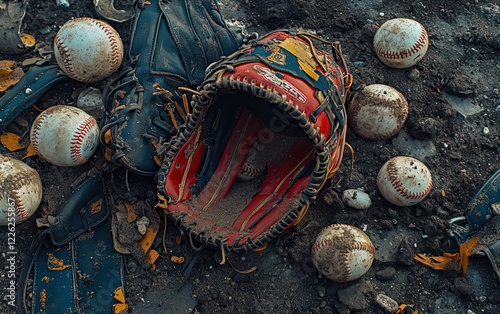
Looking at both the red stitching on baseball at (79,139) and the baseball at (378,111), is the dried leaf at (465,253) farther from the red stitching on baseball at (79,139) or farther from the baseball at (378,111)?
the red stitching on baseball at (79,139)

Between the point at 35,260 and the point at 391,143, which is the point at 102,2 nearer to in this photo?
the point at 35,260

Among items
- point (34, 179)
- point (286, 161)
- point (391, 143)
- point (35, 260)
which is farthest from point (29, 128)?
point (391, 143)

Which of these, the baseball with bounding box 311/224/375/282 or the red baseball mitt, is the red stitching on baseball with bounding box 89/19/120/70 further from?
the baseball with bounding box 311/224/375/282

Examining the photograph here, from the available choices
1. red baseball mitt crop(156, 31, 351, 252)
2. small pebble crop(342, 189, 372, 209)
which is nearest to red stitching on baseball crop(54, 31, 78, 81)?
red baseball mitt crop(156, 31, 351, 252)

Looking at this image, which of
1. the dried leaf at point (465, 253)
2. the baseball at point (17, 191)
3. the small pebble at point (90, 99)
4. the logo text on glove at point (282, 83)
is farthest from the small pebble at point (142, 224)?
Answer: the dried leaf at point (465, 253)

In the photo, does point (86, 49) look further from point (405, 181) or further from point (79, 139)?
point (405, 181)
